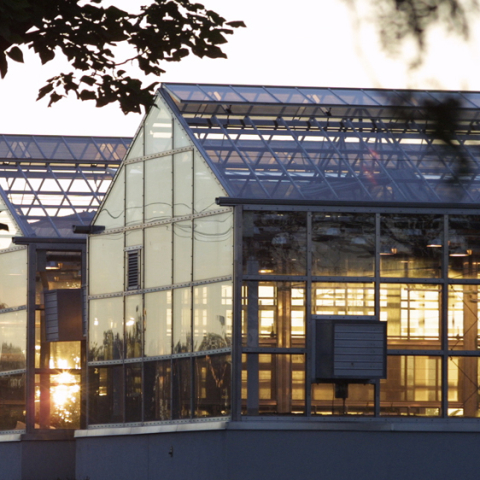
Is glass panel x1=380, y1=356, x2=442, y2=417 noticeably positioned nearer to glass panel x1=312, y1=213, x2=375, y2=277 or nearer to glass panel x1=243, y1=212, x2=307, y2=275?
glass panel x1=312, y1=213, x2=375, y2=277

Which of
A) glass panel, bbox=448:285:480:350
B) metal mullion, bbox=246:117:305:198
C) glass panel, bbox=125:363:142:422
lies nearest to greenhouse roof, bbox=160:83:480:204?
metal mullion, bbox=246:117:305:198

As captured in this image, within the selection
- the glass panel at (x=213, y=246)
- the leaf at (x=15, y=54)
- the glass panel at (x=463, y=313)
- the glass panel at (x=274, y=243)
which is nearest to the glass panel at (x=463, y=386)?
the glass panel at (x=463, y=313)

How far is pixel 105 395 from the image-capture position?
81.6 feet

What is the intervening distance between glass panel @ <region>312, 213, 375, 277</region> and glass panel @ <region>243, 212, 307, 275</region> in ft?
0.84

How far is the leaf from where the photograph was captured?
31.7 ft

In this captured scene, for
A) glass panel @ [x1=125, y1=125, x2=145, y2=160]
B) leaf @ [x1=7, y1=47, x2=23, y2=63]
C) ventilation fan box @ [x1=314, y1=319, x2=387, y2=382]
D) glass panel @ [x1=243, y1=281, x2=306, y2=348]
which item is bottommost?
ventilation fan box @ [x1=314, y1=319, x2=387, y2=382]

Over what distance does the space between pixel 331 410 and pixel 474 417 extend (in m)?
2.55

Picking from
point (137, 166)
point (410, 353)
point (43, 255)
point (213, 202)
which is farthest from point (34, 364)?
point (410, 353)

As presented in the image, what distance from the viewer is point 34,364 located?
27.3 metres

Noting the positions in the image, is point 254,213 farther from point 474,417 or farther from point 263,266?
point 474,417

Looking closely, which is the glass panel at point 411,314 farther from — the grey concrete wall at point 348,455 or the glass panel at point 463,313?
the grey concrete wall at point 348,455

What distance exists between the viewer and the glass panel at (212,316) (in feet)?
66.1

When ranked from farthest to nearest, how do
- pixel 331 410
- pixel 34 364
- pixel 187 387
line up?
1. pixel 34 364
2. pixel 187 387
3. pixel 331 410

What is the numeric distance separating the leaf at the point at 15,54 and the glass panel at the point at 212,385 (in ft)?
35.7
